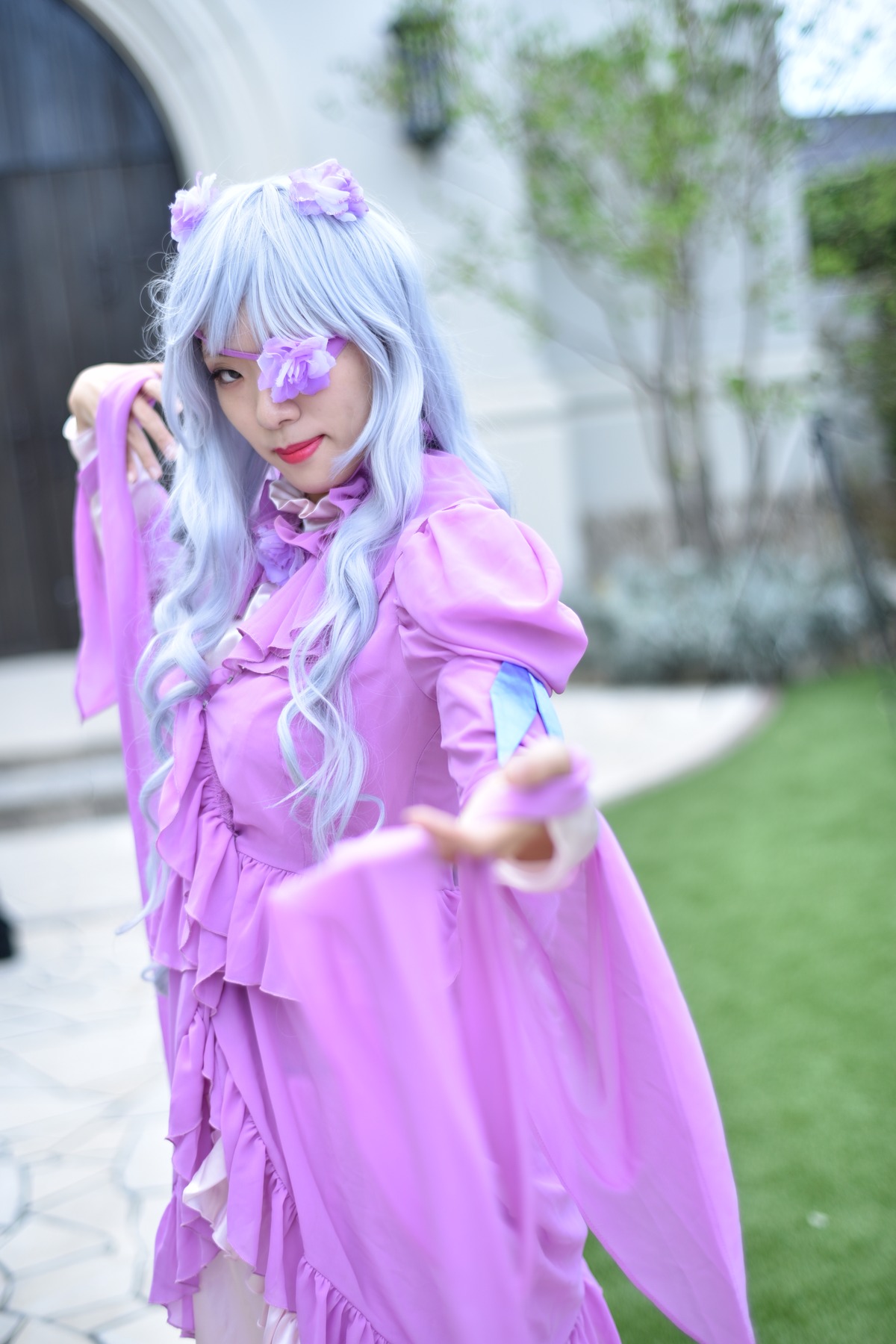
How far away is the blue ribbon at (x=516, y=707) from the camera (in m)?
1.11

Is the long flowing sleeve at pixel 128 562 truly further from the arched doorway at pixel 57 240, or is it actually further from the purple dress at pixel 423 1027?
the arched doorway at pixel 57 240

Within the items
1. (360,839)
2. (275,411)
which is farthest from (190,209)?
(360,839)

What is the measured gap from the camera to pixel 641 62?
6641 mm

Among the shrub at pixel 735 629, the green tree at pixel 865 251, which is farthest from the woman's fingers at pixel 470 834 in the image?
the green tree at pixel 865 251

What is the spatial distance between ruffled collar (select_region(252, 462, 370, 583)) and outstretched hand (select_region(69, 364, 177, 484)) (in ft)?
0.78

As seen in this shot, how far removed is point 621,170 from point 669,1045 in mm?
7040

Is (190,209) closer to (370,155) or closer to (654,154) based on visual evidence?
(654,154)

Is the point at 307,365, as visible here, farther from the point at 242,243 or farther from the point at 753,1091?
the point at 753,1091

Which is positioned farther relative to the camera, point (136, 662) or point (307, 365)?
point (136, 662)

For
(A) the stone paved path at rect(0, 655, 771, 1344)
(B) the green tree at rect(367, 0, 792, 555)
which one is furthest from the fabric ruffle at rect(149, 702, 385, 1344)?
(B) the green tree at rect(367, 0, 792, 555)

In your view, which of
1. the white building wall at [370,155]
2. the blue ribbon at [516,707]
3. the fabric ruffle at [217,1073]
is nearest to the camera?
the blue ribbon at [516,707]

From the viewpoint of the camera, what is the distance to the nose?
1.32 metres

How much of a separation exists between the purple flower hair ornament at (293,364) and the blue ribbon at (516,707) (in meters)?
0.39

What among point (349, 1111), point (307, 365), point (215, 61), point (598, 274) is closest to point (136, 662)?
point (307, 365)
